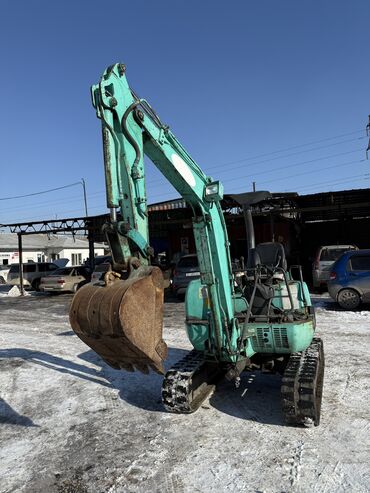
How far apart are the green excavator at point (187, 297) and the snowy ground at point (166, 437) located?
0.35m

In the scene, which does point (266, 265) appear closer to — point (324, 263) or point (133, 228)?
point (133, 228)

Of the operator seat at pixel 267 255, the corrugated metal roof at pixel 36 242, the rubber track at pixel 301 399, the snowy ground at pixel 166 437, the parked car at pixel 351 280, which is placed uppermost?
the corrugated metal roof at pixel 36 242

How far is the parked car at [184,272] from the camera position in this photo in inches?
664

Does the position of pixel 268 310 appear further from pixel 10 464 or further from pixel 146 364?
pixel 10 464

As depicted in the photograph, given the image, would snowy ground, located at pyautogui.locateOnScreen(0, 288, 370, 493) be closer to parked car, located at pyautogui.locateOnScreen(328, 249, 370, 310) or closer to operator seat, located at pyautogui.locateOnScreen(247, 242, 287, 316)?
operator seat, located at pyautogui.locateOnScreen(247, 242, 287, 316)

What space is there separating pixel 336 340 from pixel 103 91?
710 centimetres

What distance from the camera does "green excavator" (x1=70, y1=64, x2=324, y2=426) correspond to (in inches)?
144

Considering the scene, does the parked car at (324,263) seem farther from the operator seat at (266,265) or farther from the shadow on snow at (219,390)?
the operator seat at (266,265)

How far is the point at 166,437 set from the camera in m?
4.73

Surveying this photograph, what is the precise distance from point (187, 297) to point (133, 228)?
190 cm

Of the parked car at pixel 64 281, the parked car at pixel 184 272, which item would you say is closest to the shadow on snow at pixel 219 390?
→ the parked car at pixel 184 272

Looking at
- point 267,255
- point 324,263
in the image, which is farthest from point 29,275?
point 267,255

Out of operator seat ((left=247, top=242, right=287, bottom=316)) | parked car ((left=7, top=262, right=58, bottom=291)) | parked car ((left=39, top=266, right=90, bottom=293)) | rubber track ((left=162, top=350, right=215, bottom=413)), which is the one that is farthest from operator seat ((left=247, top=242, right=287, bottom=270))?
parked car ((left=7, top=262, right=58, bottom=291))

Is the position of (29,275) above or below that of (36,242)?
below
